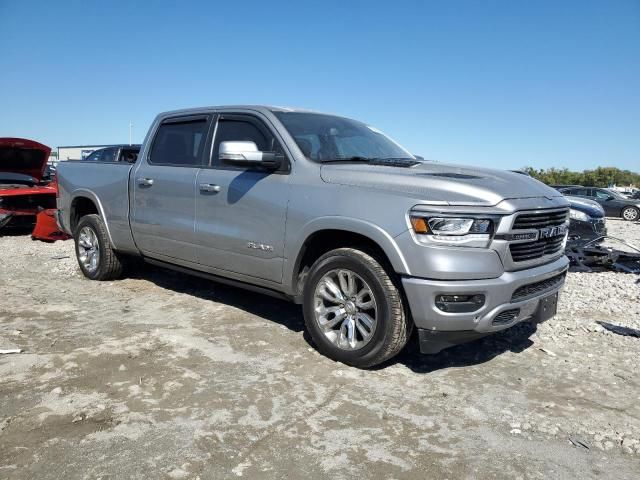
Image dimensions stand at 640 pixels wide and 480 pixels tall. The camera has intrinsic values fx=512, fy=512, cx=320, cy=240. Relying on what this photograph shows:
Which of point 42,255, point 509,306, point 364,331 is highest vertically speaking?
point 509,306

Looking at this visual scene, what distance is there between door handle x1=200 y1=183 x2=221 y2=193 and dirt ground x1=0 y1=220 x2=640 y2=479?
1.20 m

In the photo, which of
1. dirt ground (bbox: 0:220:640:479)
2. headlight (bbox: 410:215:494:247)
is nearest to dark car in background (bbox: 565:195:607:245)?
dirt ground (bbox: 0:220:640:479)

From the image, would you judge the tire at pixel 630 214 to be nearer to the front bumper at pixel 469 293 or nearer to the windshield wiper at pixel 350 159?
the windshield wiper at pixel 350 159

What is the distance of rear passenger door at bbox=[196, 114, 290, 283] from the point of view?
4012 millimetres

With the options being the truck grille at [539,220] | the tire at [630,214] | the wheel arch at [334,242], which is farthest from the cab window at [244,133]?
the tire at [630,214]

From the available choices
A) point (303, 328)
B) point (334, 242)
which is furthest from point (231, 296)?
point (334, 242)

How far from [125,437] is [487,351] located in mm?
2763

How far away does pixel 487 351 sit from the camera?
4.10m

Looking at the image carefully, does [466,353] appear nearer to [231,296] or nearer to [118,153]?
[231,296]

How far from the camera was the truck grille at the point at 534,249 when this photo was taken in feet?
11.0

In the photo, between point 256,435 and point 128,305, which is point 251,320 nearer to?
point 128,305

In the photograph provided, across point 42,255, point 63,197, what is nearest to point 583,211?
point 63,197

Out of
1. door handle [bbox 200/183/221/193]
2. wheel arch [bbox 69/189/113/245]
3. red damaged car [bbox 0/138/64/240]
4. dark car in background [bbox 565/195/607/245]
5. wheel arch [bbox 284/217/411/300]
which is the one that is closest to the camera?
wheel arch [bbox 284/217/411/300]

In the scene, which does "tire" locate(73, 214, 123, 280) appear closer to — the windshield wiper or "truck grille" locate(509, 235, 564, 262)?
the windshield wiper
